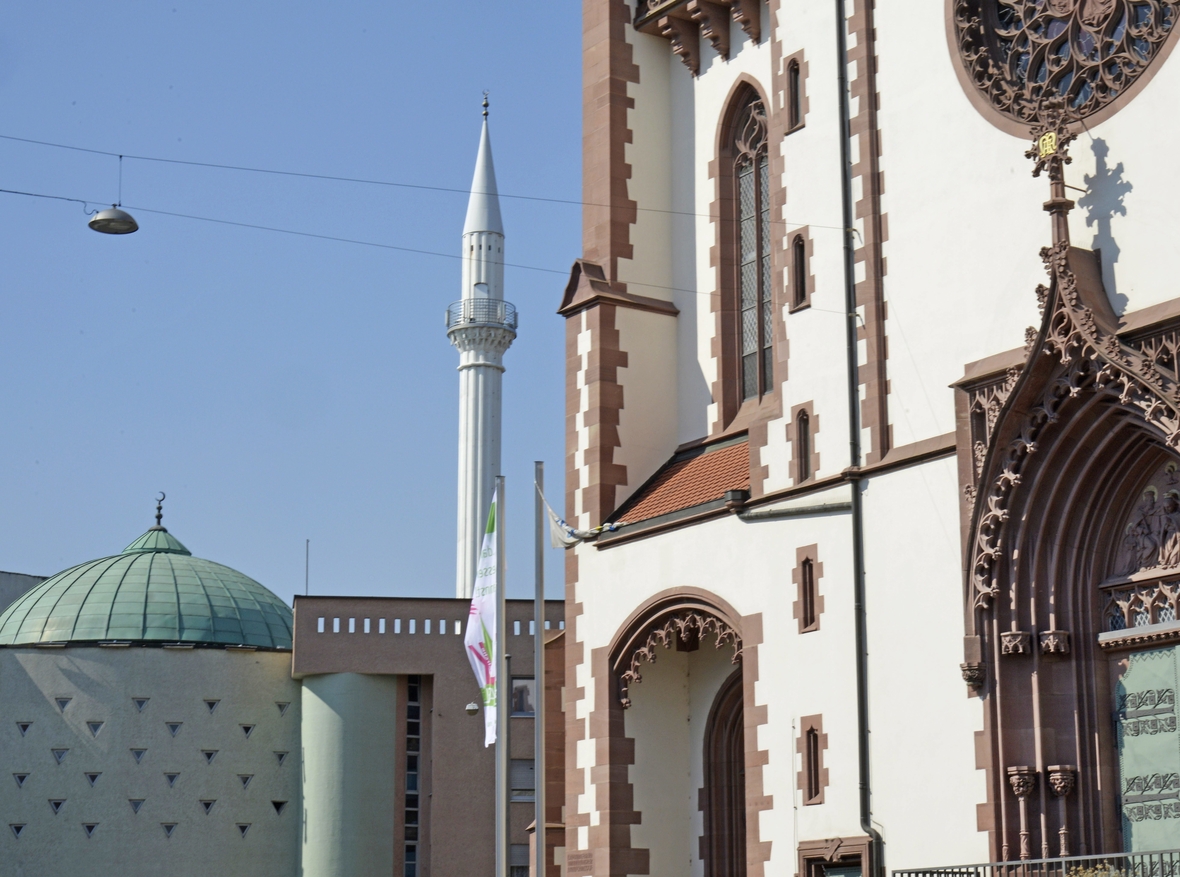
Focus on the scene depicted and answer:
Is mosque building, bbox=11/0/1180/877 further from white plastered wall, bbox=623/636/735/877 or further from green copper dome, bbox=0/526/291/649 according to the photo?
green copper dome, bbox=0/526/291/649

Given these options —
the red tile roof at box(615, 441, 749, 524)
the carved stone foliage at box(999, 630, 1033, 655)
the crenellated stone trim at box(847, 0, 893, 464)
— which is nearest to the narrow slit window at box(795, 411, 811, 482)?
the crenellated stone trim at box(847, 0, 893, 464)

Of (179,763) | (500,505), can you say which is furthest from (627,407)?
(179,763)

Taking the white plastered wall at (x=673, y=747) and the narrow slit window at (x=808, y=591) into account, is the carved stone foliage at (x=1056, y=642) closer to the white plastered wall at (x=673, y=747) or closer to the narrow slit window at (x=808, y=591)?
the narrow slit window at (x=808, y=591)

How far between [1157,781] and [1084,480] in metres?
3.29

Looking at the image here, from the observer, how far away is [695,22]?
29.5m

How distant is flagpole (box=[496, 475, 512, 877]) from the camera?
74.0 ft

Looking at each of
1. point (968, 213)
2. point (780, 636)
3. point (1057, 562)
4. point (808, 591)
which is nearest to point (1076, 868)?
point (1057, 562)

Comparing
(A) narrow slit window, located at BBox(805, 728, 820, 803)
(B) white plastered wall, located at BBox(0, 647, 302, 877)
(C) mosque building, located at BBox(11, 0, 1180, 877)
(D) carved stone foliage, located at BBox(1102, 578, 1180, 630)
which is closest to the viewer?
(D) carved stone foliage, located at BBox(1102, 578, 1180, 630)

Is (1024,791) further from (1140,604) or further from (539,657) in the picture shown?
(539,657)

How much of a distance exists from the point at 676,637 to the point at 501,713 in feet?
14.1

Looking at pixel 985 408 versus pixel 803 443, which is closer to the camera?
pixel 985 408

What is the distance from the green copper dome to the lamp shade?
3000 cm

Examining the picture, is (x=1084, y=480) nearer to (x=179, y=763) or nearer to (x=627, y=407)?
(x=627, y=407)

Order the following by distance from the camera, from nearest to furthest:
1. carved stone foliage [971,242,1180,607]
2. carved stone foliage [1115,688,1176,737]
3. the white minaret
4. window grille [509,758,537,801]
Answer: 1. carved stone foliage [971,242,1180,607]
2. carved stone foliage [1115,688,1176,737]
3. window grille [509,758,537,801]
4. the white minaret
